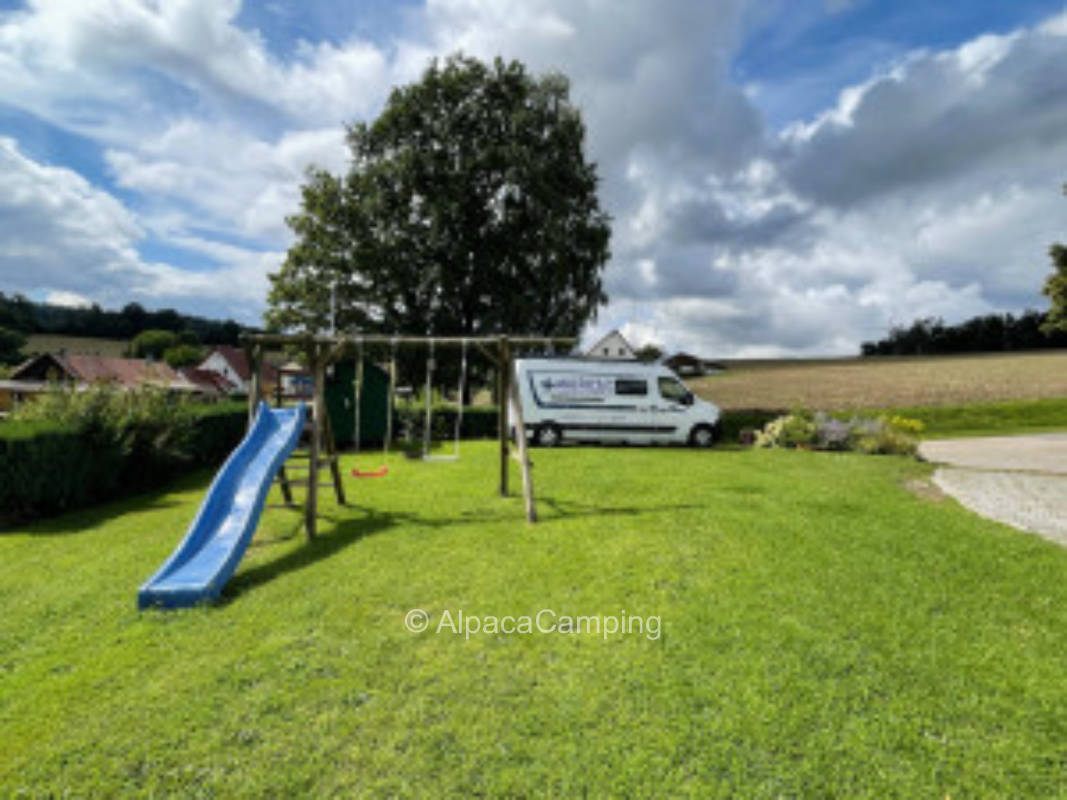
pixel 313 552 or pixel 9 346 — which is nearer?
pixel 313 552

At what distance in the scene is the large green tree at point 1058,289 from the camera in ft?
71.3

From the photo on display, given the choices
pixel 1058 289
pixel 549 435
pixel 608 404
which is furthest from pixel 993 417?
pixel 549 435

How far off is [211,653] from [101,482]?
7615 mm

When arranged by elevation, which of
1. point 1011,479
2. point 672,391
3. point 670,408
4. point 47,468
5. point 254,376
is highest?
point 254,376

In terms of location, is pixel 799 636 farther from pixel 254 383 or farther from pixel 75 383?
pixel 75 383

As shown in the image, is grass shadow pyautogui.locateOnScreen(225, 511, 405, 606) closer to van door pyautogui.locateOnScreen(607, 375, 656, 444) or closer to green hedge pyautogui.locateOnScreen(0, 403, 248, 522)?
green hedge pyautogui.locateOnScreen(0, 403, 248, 522)

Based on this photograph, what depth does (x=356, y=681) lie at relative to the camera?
10.6 ft

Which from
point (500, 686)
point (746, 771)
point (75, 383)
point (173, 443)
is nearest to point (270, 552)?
point (500, 686)

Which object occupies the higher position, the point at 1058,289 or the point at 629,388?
the point at 1058,289

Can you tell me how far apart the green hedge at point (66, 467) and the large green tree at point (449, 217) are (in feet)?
36.1

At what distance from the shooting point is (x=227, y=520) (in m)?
5.66

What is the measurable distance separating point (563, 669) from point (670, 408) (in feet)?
40.1

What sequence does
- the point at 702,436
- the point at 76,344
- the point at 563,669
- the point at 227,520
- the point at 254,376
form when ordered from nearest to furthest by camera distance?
the point at 563,669, the point at 227,520, the point at 254,376, the point at 702,436, the point at 76,344

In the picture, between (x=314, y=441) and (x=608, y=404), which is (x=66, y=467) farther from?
(x=608, y=404)
